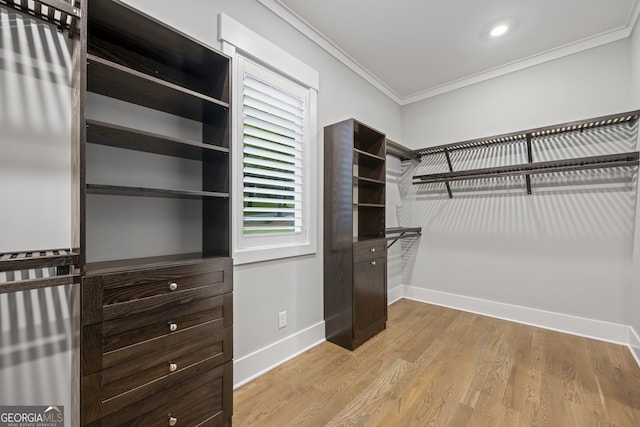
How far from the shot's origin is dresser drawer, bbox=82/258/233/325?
3.20 feet

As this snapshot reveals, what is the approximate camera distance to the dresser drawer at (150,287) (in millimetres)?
977

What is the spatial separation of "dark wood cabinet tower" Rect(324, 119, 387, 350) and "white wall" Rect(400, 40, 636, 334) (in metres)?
1.20

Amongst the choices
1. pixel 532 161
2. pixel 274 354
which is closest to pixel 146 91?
pixel 274 354

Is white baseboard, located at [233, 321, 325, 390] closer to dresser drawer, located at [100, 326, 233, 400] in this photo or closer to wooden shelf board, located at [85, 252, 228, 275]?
dresser drawer, located at [100, 326, 233, 400]

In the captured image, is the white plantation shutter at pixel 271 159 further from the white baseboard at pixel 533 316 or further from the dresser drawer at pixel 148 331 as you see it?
the white baseboard at pixel 533 316

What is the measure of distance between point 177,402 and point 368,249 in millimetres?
1740

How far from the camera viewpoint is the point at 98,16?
3.65 feet

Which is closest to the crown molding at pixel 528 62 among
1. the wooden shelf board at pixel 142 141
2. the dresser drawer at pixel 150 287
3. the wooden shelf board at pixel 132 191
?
the wooden shelf board at pixel 142 141

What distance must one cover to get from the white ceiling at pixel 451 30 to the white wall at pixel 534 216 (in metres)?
0.22

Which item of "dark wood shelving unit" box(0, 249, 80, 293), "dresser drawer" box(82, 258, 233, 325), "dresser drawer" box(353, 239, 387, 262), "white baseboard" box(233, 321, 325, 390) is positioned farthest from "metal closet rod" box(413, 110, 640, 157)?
"dark wood shelving unit" box(0, 249, 80, 293)

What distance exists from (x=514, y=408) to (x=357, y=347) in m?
1.10

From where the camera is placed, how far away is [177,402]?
120cm

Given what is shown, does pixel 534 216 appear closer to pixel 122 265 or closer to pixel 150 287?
pixel 150 287

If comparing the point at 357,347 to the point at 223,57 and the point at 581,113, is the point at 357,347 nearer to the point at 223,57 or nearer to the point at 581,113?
the point at 223,57
